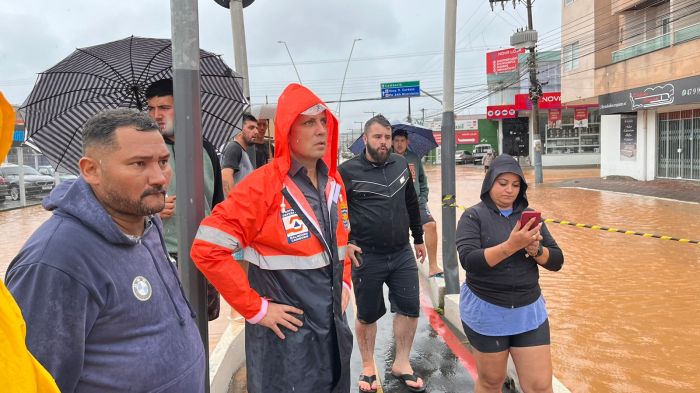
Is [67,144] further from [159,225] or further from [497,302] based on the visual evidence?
[497,302]

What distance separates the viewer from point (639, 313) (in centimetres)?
579

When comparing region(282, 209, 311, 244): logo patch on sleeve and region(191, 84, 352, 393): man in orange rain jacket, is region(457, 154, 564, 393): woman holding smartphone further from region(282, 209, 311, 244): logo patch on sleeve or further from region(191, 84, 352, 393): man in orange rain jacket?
region(282, 209, 311, 244): logo patch on sleeve

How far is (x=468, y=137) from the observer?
2172 inches

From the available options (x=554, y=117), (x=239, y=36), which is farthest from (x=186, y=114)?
(x=554, y=117)

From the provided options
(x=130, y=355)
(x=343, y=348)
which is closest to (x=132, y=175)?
(x=130, y=355)

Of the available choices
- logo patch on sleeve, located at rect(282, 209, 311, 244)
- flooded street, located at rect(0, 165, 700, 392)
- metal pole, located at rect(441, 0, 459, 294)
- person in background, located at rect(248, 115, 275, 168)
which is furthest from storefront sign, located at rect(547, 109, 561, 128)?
logo patch on sleeve, located at rect(282, 209, 311, 244)

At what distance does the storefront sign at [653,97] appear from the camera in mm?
17453

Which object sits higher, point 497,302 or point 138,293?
point 138,293

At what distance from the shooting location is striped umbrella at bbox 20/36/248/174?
282 cm

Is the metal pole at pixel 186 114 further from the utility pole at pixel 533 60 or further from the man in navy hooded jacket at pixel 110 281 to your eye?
the utility pole at pixel 533 60

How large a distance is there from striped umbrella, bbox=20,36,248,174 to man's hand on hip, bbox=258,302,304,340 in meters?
1.35

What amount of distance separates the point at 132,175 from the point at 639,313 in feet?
18.9

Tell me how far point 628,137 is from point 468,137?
105 feet

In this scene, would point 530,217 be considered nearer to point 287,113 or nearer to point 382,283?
point 287,113
